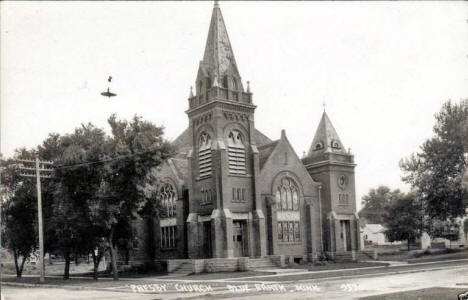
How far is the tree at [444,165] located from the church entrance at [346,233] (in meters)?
9.62

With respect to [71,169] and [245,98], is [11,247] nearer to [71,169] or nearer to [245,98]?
[71,169]

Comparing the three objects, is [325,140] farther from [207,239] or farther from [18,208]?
[18,208]

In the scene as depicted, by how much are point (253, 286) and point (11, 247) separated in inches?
1163

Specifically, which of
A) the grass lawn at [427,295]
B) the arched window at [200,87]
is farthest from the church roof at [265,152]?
the grass lawn at [427,295]

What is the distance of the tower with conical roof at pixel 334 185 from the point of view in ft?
158

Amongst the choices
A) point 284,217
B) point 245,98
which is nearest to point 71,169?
point 245,98

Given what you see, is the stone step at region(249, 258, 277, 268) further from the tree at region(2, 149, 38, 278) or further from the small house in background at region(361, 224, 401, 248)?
the small house in background at region(361, 224, 401, 248)

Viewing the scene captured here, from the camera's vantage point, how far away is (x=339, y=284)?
77.9 ft

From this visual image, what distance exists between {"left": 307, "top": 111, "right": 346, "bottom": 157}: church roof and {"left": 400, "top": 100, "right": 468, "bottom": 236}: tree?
10117mm

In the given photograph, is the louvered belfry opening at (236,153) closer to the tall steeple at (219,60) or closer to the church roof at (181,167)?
the tall steeple at (219,60)

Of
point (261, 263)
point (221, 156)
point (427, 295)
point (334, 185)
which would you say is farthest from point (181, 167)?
point (427, 295)

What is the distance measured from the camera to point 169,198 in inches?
1842

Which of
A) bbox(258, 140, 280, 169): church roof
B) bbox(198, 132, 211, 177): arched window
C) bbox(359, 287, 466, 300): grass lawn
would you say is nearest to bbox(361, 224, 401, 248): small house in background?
bbox(258, 140, 280, 169): church roof

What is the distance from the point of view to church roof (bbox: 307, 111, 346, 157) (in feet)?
166
